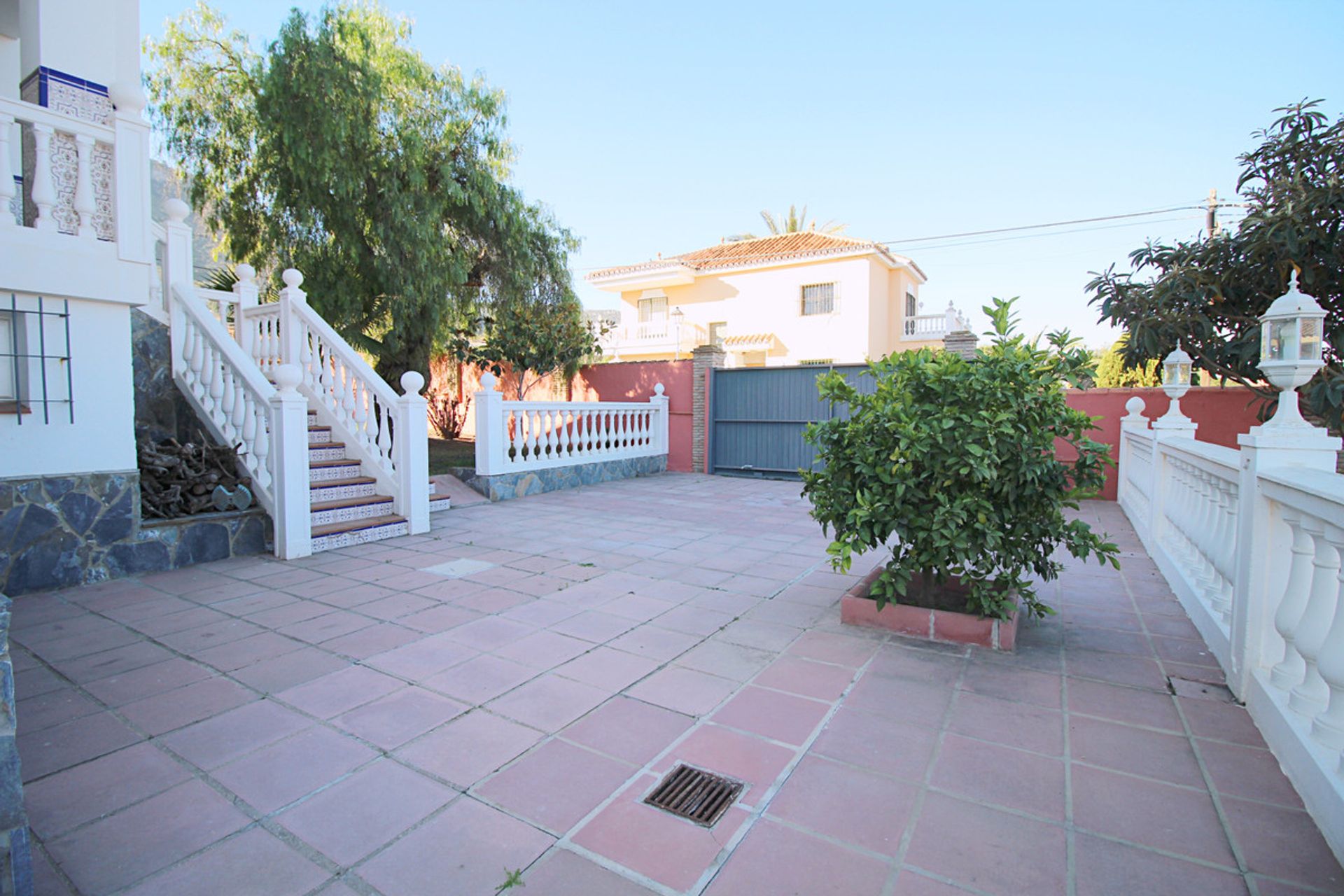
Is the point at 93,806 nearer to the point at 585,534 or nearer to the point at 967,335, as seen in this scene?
the point at 585,534

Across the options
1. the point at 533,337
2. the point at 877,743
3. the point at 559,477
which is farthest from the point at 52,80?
the point at 877,743

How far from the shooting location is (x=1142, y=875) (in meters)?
1.62

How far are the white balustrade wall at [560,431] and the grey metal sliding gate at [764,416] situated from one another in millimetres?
997

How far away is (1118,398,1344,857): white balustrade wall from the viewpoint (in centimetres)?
183

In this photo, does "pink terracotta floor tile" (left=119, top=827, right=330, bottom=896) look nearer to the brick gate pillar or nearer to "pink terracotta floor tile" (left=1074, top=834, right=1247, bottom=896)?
"pink terracotta floor tile" (left=1074, top=834, right=1247, bottom=896)

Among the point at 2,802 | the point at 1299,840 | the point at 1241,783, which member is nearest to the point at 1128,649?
the point at 1241,783

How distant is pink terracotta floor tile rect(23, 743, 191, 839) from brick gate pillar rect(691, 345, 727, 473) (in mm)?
8954

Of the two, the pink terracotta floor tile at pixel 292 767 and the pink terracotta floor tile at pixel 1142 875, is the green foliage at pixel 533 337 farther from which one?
the pink terracotta floor tile at pixel 1142 875

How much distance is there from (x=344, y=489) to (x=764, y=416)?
6.36 m

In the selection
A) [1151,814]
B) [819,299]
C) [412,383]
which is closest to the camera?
[1151,814]

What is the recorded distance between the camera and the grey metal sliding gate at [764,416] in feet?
32.9

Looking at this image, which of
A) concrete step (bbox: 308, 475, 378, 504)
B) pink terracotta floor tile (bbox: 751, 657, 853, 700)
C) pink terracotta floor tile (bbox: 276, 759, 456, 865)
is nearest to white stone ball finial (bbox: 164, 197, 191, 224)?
concrete step (bbox: 308, 475, 378, 504)

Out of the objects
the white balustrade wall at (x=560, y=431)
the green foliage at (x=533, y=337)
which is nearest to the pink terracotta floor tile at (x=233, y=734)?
the white balustrade wall at (x=560, y=431)

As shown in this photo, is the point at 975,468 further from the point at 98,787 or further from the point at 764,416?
the point at 764,416
